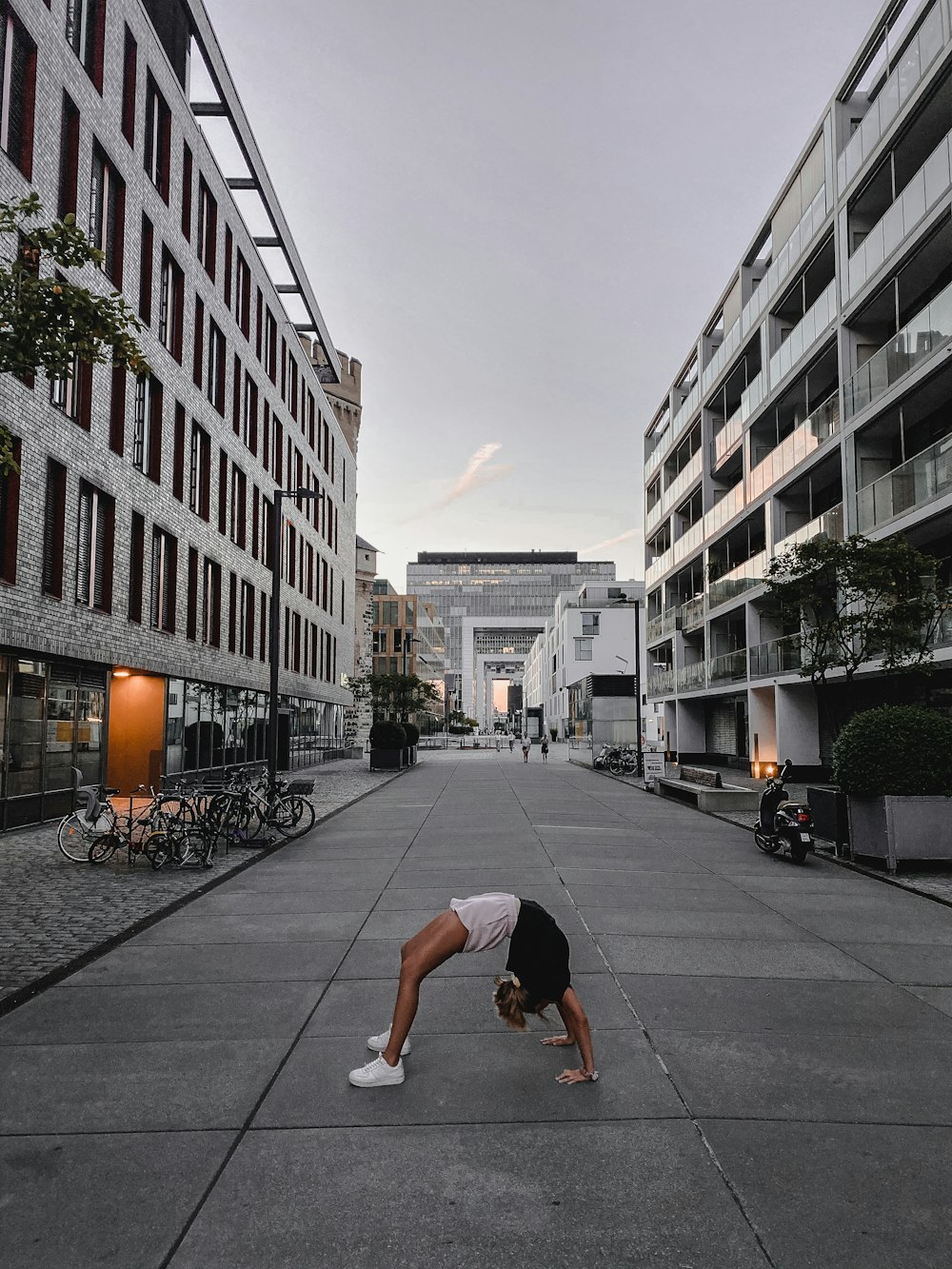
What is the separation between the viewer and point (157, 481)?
23.9m

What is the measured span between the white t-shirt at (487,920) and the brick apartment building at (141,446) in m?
13.6

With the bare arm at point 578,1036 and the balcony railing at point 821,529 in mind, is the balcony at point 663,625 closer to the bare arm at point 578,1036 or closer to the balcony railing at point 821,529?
the balcony railing at point 821,529

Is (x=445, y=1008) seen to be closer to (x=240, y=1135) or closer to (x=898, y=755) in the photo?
(x=240, y=1135)

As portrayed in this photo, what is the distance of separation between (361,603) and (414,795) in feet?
247

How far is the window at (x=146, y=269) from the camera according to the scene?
22.8 meters

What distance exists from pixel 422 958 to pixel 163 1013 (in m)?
2.39

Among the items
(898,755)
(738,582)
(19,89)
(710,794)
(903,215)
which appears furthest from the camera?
(738,582)

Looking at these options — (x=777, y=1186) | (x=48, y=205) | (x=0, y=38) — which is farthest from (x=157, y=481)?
(x=777, y=1186)

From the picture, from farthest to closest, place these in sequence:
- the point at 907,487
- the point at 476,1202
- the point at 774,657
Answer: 1. the point at 774,657
2. the point at 907,487
3. the point at 476,1202

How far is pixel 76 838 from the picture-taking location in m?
12.9

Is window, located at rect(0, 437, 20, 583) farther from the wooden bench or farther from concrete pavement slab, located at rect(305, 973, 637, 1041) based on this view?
the wooden bench

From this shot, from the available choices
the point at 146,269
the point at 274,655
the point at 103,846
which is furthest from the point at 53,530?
the point at 146,269

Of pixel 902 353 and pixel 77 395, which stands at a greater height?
pixel 902 353

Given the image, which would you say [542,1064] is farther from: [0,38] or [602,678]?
[602,678]
